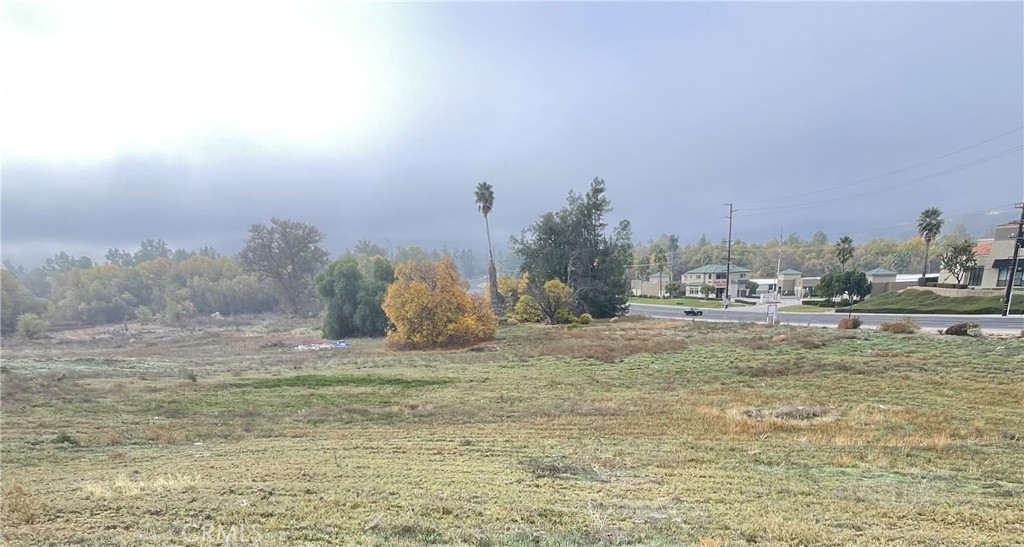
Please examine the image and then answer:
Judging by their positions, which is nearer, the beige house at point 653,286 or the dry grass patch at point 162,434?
the dry grass patch at point 162,434

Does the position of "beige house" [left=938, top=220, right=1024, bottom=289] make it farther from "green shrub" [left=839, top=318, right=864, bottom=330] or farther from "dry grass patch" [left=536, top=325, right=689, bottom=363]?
"dry grass patch" [left=536, top=325, right=689, bottom=363]

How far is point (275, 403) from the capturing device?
1520cm

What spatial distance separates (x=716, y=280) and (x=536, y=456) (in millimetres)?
90981

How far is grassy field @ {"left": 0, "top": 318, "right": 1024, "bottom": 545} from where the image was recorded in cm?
556

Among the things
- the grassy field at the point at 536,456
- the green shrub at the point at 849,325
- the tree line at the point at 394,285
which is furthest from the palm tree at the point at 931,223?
the grassy field at the point at 536,456

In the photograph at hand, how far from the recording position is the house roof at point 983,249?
4966 centimetres

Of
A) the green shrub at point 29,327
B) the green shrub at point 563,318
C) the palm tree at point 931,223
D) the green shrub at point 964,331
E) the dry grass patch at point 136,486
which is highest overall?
the palm tree at point 931,223

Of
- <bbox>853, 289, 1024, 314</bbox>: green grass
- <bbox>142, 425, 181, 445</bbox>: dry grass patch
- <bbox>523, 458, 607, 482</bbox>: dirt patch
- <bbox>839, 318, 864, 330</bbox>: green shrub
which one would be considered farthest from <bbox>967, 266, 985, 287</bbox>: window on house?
<bbox>142, 425, 181, 445</bbox>: dry grass patch

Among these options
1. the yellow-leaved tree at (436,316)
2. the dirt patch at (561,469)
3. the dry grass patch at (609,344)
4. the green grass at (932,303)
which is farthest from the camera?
the green grass at (932,303)

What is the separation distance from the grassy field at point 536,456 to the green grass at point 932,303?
88.3 feet

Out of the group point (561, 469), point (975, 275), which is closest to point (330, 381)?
point (561, 469)

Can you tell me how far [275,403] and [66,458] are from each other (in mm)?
6055

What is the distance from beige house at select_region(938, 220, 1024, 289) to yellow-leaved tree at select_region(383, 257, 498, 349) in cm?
5663

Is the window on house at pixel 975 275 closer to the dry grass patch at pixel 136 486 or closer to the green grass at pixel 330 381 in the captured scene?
the green grass at pixel 330 381
